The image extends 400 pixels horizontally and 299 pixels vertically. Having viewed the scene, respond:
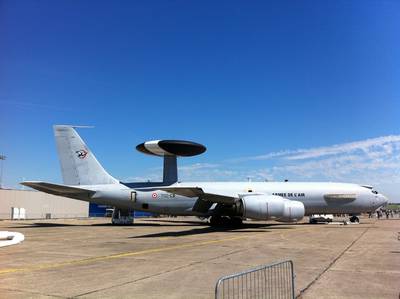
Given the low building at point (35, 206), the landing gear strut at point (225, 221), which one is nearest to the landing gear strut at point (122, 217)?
the landing gear strut at point (225, 221)

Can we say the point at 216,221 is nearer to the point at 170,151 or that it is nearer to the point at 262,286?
the point at 170,151

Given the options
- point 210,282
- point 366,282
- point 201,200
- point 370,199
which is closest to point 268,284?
point 210,282

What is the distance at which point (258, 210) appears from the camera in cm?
2744

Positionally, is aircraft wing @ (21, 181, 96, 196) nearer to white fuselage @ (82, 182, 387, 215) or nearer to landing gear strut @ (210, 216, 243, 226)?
white fuselage @ (82, 182, 387, 215)

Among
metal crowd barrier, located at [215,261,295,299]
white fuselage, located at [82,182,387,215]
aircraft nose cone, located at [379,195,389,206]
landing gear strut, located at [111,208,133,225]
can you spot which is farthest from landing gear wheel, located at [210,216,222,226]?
metal crowd barrier, located at [215,261,295,299]

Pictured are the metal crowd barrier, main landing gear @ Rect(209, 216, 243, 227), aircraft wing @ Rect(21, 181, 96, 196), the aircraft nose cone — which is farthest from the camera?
the aircraft nose cone

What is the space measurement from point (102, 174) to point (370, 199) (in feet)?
76.8

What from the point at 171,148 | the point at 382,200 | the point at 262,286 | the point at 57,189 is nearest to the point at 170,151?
the point at 171,148

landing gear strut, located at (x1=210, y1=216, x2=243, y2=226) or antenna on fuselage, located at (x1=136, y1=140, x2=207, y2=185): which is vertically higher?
antenna on fuselage, located at (x1=136, y1=140, x2=207, y2=185)

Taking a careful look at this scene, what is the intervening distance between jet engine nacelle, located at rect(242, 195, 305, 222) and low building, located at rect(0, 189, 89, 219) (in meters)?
36.2

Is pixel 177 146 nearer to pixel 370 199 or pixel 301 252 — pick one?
pixel 370 199

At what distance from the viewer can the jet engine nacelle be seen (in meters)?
27.5

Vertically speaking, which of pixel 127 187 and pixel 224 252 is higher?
pixel 127 187

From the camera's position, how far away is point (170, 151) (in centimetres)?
3544
